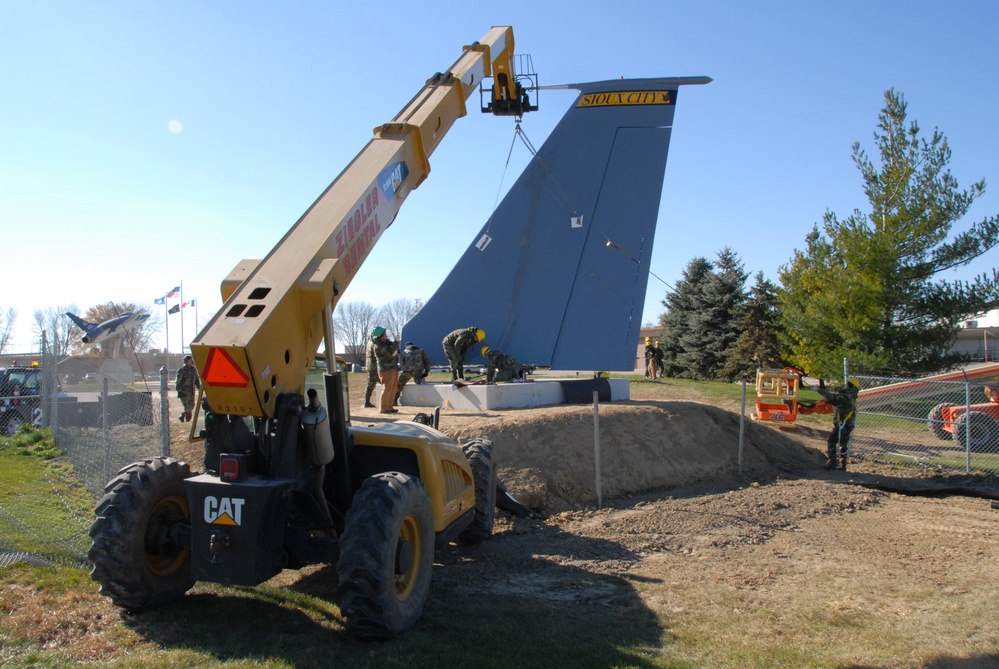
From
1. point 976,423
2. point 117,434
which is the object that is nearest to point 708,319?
point 976,423

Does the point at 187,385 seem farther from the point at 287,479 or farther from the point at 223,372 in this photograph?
the point at 223,372

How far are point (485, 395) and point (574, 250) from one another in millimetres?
3822

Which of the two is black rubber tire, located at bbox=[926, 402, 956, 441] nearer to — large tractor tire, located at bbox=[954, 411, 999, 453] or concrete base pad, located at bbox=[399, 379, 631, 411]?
large tractor tire, located at bbox=[954, 411, 999, 453]

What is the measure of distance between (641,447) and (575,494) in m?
1.98

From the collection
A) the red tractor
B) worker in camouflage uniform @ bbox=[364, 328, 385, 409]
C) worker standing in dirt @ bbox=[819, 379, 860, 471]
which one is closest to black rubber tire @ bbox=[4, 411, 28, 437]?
worker in camouflage uniform @ bbox=[364, 328, 385, 409]

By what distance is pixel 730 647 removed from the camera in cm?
503

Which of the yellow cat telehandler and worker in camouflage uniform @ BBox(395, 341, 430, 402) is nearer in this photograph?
the yellow cat telehandler

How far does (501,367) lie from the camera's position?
13.8 metres

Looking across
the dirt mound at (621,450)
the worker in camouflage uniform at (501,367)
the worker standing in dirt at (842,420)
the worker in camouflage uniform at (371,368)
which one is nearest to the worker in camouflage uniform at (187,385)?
the worker in camouflage uniform at (371,368)

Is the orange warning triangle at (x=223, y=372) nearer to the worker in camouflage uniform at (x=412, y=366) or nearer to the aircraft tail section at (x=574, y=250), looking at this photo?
the worker in camouflage uniform at (x=412, y=366)

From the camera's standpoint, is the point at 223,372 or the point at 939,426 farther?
the point at 939,426

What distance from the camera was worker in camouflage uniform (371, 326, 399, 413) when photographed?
1264 cm

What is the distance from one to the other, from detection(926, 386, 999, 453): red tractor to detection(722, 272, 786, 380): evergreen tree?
1662cm

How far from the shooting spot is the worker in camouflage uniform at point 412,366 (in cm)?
1308
